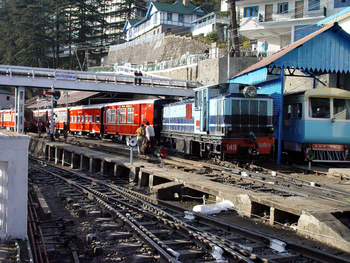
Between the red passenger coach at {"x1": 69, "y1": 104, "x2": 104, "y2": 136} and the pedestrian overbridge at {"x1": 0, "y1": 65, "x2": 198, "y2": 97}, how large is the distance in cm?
250

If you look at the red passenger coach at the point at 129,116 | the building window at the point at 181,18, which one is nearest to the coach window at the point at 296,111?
the red passenger coach at the point at 129,116

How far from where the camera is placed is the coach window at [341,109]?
1530 cm

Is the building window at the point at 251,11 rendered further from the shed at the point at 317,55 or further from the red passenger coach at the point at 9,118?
the red passenger coach at the point at 9,118

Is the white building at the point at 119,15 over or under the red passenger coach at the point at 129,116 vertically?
over

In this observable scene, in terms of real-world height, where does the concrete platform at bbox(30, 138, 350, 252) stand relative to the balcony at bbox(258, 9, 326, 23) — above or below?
below

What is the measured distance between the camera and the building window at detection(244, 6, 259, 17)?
3740 centimetres

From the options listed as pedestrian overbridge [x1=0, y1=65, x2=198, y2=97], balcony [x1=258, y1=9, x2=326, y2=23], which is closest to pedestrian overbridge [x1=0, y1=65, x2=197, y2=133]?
pedestrian overbridge [x1=0, y1=65, x2=198, y2=97]

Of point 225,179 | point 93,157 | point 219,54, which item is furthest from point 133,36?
point 225,179

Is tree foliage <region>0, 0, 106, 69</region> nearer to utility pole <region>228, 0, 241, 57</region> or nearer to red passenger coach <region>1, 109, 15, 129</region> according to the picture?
red passenger coach <region>1, 109, 15, 129</region>

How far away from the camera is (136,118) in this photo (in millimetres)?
24000

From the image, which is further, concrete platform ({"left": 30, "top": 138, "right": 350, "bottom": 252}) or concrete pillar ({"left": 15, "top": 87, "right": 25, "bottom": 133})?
concrete pillar ({"left": 15, "top": 87, "right": 25, "bottom": 133})

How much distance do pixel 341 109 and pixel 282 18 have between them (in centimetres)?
2271

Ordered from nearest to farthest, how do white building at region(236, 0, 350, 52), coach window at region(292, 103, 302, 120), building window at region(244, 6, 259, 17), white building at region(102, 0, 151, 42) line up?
coach window at region(292, 103, 302, 120) < white building at region(236, 0, 350, 52) < building window at region(244, 6, 259, 17) < white building at region(102, 0, 151, 42)

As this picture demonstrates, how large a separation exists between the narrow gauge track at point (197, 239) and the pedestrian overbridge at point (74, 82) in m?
20.0
